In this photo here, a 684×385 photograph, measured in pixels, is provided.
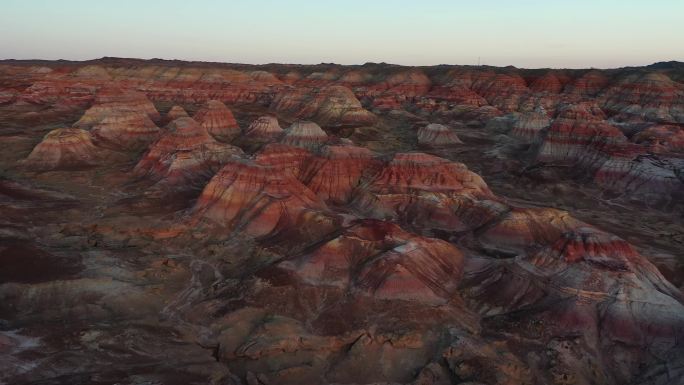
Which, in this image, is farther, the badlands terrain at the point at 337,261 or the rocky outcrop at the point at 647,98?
the rocky outcrop at the point at 647,98

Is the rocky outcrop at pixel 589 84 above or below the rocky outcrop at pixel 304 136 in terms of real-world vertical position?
above

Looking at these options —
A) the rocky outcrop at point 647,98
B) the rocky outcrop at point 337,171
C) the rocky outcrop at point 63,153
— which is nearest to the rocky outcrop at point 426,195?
the rocky outcrop at point 337,171

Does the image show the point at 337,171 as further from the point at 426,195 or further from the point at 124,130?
the point at 124,130

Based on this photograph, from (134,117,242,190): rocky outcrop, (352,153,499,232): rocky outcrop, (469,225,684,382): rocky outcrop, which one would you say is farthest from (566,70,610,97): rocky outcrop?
(469,225,684,382): rocky outcrop

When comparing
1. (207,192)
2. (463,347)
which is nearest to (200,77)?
(207,192)

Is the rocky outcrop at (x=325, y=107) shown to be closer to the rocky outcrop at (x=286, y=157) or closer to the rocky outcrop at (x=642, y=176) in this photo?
the rocky outcrop at (x=286, y=157)

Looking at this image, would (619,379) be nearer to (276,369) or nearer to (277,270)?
(276,369)
